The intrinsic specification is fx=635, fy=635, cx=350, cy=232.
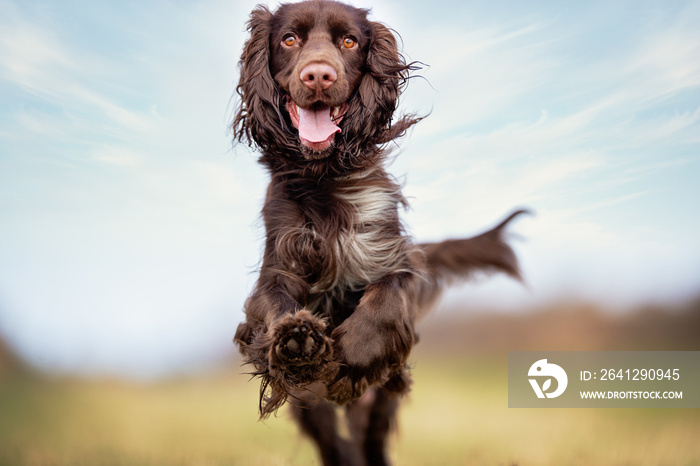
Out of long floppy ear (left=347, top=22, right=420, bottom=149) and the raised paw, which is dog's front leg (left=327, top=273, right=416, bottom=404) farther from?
long floppy ear (left=347, top=22, right=420, bottom=149)

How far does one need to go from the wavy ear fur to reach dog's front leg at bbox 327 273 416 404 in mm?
924

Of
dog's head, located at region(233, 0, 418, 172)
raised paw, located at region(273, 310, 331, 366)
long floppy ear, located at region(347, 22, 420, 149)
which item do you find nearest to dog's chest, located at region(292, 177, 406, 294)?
dog's head, located at region(233, 0, 418, 172)

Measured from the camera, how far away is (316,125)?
10.1ft

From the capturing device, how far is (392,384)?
3688 mm

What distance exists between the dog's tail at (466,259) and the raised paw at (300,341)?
1.82m

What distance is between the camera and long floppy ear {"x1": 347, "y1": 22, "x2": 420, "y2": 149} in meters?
3.19

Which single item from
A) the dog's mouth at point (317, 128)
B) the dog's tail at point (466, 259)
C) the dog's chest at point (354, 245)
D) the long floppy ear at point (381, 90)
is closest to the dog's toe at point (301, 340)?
the dog's chest at point (354, 245)

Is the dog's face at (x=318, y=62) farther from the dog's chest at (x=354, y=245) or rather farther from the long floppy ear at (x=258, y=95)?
the dog's chest at (x=354, y=245)

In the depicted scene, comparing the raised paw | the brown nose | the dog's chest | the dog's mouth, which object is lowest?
the raised paw

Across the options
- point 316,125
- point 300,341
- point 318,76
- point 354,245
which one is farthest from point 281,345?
point 318,76

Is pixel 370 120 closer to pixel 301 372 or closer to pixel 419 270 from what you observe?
pixel 419 270

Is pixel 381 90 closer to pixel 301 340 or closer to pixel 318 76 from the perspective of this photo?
pixel 318 76

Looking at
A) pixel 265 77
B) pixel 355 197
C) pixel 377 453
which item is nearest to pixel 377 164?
pixel 355 197

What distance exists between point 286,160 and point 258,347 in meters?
0.97
